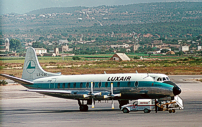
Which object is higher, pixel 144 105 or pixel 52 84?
pixel 52 84

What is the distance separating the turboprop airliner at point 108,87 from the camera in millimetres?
37875

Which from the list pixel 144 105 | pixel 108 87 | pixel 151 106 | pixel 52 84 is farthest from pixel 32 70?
Result: pixel 151 106

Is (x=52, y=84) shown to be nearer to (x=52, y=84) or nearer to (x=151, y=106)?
(x=52, y=84)

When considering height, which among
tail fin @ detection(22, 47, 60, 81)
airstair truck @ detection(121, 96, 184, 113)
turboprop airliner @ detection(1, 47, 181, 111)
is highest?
tail fin @ detection(22, 47, 60, 81)

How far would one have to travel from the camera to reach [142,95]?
1507 inches

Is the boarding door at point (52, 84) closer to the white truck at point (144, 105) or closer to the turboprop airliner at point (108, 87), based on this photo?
the turboprop airliner at point (108, 87)

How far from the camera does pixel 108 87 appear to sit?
39719 millimetres

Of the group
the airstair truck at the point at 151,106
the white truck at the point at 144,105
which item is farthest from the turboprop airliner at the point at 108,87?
the white truck at the point at 144,105

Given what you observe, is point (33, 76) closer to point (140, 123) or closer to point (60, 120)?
point (60, 120)

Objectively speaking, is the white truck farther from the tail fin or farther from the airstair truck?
the tail fin

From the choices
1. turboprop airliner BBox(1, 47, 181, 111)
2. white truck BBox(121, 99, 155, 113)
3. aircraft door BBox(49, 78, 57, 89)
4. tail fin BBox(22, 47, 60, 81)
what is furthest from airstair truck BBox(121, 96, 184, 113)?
tail fin BBox(22, 47, 60, 81)

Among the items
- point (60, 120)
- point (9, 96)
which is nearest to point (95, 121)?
point (60, 120)

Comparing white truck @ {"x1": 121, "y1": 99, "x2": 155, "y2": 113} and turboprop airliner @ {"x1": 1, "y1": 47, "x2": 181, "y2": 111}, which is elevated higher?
turboprop airliner @ {"x1": 1, "y1": 47, "x2": 181, "y2": 111}

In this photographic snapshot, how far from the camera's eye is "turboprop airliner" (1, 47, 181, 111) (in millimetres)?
37875
